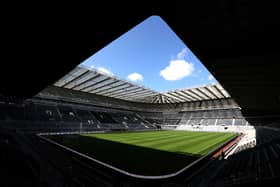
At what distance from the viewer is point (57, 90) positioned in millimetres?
38000

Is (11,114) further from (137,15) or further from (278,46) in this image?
(278,46)

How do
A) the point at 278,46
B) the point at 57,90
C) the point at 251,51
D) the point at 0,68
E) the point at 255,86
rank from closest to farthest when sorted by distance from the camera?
the point at 278,46, the point at 251,51, the point at 0,68, the point at 255,86, the point at 57,90

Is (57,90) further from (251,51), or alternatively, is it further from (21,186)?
(251,51)

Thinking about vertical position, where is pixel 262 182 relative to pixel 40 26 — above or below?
below

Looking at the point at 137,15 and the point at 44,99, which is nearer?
the point at 137,15

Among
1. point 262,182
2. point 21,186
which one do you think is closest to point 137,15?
point 262,182

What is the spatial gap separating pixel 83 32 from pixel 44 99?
3572 centimetres

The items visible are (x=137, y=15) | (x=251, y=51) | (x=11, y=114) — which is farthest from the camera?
(x=11, y=114)

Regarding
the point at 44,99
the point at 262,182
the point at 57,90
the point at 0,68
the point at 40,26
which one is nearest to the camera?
the point at 262,182

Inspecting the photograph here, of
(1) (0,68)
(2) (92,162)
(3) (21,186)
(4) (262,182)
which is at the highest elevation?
(1) (0,68)

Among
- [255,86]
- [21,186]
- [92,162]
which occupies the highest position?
[255,86]

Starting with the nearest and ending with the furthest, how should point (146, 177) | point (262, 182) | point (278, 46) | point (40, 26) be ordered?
point (262, 182)
point (40, 26)
point (278, 46)
point (146, 177)

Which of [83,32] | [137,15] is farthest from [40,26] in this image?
[137,15]

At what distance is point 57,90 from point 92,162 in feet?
105
